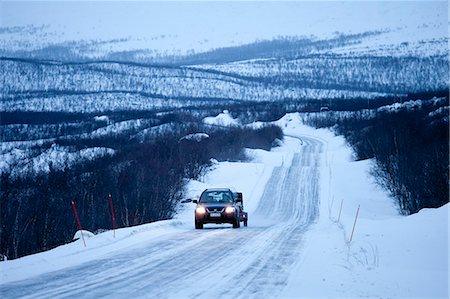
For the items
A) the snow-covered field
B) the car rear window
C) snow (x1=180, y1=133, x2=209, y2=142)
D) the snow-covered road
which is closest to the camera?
the snow-covered road

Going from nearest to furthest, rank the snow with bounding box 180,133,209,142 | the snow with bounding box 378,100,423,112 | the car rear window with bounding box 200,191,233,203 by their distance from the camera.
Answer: the car rear window with bounding box 200,191,233,203, the snow with bounding box 180,133,209,142, the snow with bounding box 378,100,423,112

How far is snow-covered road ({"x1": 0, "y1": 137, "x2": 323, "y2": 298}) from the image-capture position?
1110 cm

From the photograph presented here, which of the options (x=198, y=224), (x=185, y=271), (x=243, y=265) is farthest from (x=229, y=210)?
(x=185, y=271)

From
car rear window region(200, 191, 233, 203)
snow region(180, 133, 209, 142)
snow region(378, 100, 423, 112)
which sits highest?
car rear window region(200, 191, 233, 203)

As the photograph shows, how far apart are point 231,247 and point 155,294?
7.52m

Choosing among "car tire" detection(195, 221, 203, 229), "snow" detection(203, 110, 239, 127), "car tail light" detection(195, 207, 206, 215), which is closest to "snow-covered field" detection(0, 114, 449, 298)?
"car tire" detection(195, 221, 203, 229)

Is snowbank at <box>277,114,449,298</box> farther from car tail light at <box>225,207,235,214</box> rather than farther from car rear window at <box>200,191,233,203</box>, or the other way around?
car rear window at <box>200,191,233,203</box>

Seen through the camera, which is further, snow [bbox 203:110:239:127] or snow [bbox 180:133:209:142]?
snow [bbox 203:110:239:127]

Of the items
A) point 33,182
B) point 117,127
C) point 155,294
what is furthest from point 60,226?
point 117,127

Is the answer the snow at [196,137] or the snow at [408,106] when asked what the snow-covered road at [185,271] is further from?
the snow at [408,106]

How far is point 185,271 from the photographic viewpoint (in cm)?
1354

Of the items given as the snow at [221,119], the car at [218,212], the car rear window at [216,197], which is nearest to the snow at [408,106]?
the snow at [221,119]

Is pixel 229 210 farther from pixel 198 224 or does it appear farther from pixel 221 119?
pixel 221 119

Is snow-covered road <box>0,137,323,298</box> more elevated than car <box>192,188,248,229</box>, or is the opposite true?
snow-covered road <box>0,137,323,298</box>
